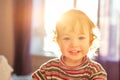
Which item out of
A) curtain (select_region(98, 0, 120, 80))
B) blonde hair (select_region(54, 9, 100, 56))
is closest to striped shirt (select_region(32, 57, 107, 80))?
Answer: blonde hair (select_region(54, 9, 100, 56))

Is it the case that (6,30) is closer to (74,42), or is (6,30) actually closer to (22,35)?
(22,35)

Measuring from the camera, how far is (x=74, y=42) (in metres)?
1.06

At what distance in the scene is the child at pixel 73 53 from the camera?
1059 mm

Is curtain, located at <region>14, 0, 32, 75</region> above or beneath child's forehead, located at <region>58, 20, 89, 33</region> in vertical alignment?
beneath

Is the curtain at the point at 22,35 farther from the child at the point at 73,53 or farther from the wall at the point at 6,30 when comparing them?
the child at the point at 73,53

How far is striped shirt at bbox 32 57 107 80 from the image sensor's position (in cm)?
106

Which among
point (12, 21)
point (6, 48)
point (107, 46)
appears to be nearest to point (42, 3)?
point (12, 21)

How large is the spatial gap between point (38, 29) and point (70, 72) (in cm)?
180

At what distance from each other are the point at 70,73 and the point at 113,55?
1.45 metres

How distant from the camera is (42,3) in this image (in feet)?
8.95

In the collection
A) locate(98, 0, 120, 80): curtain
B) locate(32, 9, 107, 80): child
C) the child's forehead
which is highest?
the child's forehead

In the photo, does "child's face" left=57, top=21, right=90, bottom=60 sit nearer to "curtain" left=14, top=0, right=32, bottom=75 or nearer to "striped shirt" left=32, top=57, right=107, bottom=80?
"striped shirt" left=32, top=57, right=107, bottom=80

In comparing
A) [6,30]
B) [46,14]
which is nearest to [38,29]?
[46,14]

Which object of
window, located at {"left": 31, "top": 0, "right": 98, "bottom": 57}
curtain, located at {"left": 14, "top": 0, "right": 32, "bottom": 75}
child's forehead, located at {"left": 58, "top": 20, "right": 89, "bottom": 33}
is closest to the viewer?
child's forehead, located at {"left": 58, "top": 20, "right": 89, "bottom": 33}
